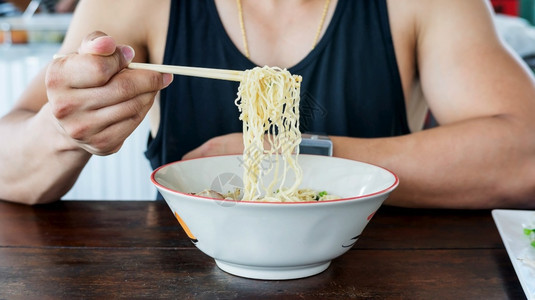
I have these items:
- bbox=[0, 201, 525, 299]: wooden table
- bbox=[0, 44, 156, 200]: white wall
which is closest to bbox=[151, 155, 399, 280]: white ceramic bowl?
bbox=[0, 201, 525, 299]: wooden table

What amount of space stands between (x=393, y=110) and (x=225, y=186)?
2.15 feet

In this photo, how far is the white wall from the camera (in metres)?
3.11

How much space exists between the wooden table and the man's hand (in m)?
0.17

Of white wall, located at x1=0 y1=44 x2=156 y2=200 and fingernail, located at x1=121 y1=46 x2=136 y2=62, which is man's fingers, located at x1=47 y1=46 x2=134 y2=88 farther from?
white wall, located at x1=0 y1=44 x2=156 y2=200

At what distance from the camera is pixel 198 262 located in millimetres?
814

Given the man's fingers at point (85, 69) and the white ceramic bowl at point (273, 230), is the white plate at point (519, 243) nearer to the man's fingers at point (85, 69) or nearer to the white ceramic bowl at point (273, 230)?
the white ceramic bowl at point (273, 230)

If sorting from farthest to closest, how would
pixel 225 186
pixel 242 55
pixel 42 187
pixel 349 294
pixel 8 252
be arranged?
1. pixel 242 55
2. pixel 42 187
3. pixel 225 186
4. pixel 8 252
5. pixel 349 294

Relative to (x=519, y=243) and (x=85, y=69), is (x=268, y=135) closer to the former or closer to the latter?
(x=85, y=69)

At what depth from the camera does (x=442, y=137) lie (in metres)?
1.17

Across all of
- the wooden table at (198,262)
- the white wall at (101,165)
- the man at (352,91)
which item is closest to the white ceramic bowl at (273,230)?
the wooden table at (198,262)

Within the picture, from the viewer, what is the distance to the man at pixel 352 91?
3.68ft

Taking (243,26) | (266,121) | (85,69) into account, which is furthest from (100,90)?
(243,26)

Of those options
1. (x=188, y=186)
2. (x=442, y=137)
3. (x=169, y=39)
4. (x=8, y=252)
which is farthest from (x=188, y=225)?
(x=169, y=39)

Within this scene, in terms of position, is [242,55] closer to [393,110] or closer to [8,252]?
[393,110]
